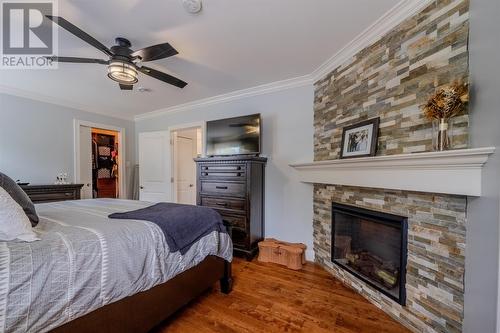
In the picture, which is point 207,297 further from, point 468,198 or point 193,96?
point 193,96

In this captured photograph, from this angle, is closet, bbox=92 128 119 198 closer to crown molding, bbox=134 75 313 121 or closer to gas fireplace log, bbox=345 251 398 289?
crown molding, bbox=134 75 313 121

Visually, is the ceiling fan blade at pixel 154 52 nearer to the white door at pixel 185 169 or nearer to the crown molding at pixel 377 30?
the crown molding at pixel 377 30

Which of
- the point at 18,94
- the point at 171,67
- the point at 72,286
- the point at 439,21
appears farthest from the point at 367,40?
the point at 18,94

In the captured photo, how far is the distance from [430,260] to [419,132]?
2.94 feet

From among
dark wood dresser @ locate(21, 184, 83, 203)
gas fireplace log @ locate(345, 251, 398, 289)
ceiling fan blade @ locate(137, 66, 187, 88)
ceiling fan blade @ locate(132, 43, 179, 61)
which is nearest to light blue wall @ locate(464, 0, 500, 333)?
gas fireplace log @ locate(345, 251, 398, 289)

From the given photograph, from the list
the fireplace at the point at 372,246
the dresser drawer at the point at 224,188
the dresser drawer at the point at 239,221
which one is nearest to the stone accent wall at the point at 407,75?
the fireplace at the point at 372,246

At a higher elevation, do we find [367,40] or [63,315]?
[367,40]

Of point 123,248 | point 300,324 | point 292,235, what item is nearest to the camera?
point 123,248

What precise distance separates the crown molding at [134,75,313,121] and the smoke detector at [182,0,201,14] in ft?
5.37

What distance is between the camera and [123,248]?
122 cm

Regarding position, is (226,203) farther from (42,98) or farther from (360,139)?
(42,98)

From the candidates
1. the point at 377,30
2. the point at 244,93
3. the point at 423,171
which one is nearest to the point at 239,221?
the point at 244,93

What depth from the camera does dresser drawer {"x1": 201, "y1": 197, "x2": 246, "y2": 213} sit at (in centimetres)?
294

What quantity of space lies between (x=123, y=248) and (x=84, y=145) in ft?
12.5
